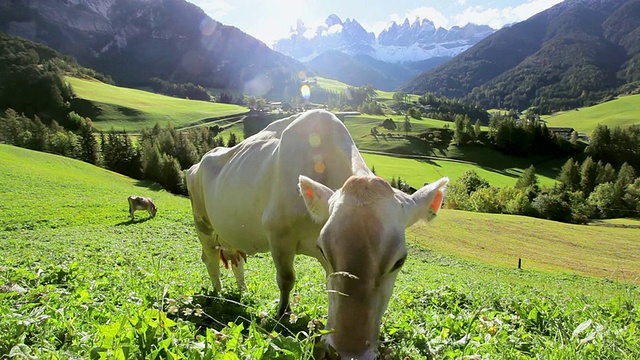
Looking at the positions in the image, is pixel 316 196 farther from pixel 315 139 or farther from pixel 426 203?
pixel 315 139

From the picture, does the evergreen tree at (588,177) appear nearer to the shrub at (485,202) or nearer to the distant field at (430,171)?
the distant field at (430,171)

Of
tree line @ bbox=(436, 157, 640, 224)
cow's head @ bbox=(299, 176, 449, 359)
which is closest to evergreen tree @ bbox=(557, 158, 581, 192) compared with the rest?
tree line @ bbox=(436, 157, 640, 224)

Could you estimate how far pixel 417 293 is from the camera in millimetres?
6715

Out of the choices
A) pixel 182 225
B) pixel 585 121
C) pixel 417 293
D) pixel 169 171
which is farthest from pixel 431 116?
pixel 417 293

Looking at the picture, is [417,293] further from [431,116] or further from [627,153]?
[431,116]

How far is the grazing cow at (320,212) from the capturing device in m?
2.99

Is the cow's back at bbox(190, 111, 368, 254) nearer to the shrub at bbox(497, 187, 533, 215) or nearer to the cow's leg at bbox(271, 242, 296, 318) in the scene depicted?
the cow's leg at bbox(271, 242, 296, 318)

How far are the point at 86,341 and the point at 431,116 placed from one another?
198m

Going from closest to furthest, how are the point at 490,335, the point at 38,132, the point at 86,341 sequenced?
the point at 86,341, the point at 490,335, the point at 38,132

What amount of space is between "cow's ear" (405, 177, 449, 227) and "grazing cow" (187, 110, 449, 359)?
0.03ft

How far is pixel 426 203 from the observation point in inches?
150

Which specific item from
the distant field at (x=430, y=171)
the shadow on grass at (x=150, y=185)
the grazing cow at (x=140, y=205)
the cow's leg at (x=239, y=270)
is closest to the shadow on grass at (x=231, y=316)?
the cow's leg at (x=239, y=270)

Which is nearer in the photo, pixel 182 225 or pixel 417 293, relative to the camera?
pixel 417 293

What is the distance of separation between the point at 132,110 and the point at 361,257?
150 meters
